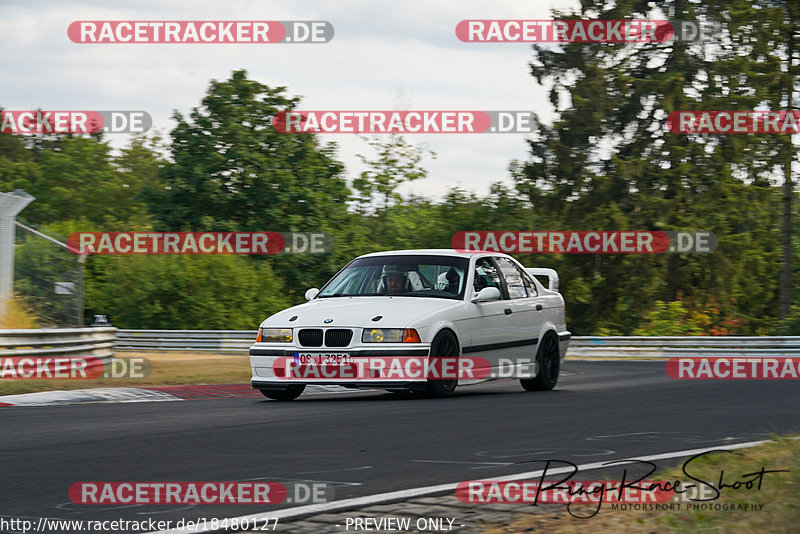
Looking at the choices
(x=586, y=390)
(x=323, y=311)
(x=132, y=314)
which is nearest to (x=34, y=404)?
(x=323, y=311)

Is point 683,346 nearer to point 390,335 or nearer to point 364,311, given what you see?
point 364,311

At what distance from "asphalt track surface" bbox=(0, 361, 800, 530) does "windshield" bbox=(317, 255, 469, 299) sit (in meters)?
1.22

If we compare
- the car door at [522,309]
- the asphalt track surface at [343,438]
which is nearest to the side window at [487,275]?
the car door at [522,309]

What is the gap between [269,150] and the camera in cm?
5009

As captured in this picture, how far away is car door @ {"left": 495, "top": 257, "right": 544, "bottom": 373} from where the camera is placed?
47.7 ft

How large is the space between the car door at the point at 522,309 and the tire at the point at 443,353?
140 centimetres

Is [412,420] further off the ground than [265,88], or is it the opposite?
[265,88]

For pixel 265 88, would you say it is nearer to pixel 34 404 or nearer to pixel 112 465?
pixel 34 404

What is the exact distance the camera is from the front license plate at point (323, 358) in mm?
12562

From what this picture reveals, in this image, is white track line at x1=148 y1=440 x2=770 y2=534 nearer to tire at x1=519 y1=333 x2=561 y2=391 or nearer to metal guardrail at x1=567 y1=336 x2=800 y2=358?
tire at x1=519 y1=333 x2=561 y2=391

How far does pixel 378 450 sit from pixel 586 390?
7422mm

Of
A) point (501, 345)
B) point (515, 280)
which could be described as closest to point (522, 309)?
point (515, 280)

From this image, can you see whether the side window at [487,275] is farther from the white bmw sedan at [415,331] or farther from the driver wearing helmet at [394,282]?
the driver wearing helmet at [394,282]

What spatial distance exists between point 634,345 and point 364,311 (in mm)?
21815
